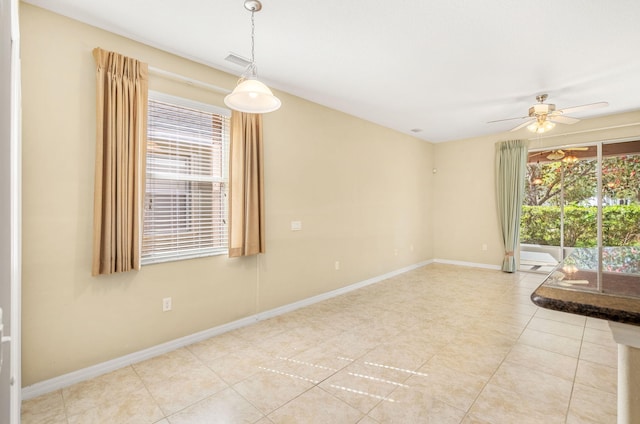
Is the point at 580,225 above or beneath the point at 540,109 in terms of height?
beneath

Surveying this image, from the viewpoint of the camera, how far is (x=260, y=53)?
9.34 feet

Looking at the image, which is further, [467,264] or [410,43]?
[467,264]

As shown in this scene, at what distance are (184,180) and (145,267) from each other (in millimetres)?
871

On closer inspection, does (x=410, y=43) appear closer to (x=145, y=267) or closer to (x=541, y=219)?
(x=145, y=267)

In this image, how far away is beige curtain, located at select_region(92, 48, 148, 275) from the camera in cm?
234

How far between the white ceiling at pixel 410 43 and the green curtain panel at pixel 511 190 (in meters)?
1.68

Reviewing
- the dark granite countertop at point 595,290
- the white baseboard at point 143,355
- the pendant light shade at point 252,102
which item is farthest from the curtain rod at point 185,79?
the dark granite countertop at point 595,290

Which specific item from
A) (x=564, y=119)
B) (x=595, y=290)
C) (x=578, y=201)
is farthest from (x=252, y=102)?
(x=578, y=201)

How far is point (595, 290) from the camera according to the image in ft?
3.01

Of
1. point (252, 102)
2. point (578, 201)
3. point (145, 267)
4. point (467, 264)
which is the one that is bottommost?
point (467, 264)

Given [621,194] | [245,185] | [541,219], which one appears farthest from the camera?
A: [541,219]

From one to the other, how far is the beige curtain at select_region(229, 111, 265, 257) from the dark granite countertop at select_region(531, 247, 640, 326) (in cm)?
267

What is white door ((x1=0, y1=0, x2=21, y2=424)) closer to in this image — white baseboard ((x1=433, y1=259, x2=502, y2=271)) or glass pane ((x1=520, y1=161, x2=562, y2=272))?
white baseboard ((x1=433, y1=259, x2=502, y2=271))

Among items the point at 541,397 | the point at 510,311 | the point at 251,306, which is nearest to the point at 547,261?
the point at 510,311
